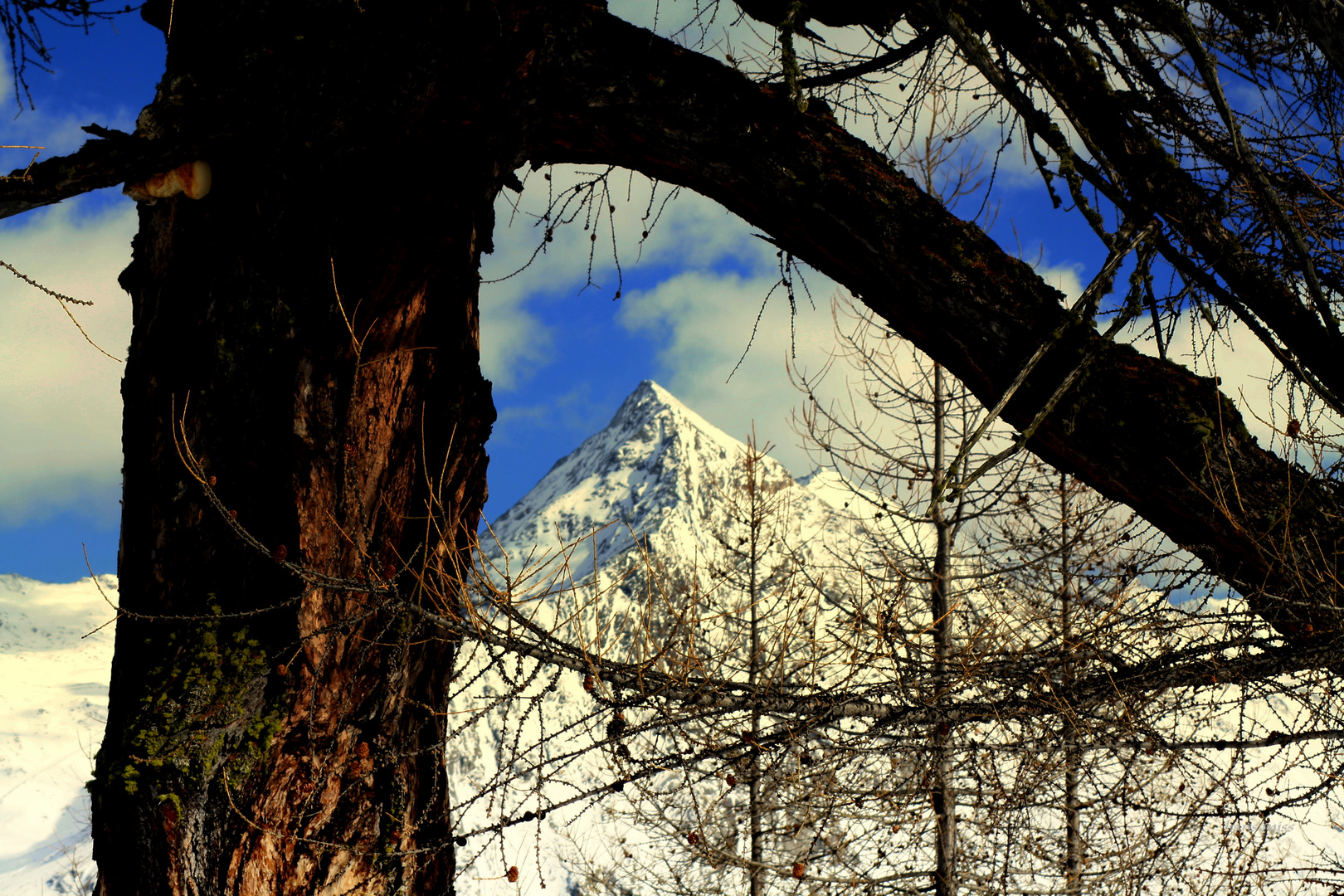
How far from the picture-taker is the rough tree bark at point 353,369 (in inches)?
83.0

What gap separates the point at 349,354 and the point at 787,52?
4.91 feet

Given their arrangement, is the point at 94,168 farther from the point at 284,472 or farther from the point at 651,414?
the point at 651,414

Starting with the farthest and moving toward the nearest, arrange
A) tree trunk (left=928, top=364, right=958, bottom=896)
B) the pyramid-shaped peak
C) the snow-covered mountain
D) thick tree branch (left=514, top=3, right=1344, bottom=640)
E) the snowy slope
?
the pyramid-shaped peak, the snowy slope, the snow-covered mountain, tree trunk (left=928, top=364, right=958, bottom=896), thick tree branch (left=514, top=3, right=1344, bottom=640)

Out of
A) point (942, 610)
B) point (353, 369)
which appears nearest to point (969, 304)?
point (353, 369)

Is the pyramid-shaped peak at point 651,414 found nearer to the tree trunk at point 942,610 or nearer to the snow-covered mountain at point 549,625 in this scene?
the snow-covered mountain at point 549,625

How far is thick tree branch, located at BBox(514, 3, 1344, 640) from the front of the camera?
86.3 inches

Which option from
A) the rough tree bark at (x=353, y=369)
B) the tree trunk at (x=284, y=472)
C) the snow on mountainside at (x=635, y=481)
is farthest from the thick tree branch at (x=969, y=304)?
the snow on mountainside at (x=635, y=481)

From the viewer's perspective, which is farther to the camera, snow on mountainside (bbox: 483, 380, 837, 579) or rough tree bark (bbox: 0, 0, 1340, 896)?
snow on mountainside (bbox: 483, 380, 837, 579)

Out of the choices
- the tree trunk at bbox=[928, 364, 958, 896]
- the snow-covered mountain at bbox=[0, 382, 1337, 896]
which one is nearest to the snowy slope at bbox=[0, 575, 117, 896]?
the snow-covered mountain at bbox=[0, 382, 1337, 896]

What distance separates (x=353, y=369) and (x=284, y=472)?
0.34m

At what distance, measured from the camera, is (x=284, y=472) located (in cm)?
217

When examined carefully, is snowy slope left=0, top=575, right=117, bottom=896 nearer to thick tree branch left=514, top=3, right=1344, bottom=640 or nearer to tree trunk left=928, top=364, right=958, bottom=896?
tree trunk left=928, top=364, right=958, bottom=896

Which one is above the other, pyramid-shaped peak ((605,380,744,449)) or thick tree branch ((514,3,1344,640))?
pyramid-shaped peak ((605,380,744,449))

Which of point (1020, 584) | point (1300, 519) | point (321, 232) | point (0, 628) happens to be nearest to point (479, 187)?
point (321, 232)
